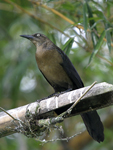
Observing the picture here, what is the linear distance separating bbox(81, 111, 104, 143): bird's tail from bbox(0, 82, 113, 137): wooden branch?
23.5 inches

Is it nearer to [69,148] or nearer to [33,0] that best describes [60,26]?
[33,0]

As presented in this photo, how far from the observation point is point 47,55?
3.86m

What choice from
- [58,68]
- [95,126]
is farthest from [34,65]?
[95,126]

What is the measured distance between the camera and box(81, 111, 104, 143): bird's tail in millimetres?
3188

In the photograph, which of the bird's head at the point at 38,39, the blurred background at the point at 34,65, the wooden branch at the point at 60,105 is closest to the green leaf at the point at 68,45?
the bird's head at the point at 38,39

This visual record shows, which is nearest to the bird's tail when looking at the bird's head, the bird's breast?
the bird's breast

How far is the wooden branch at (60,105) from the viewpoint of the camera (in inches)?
96.7

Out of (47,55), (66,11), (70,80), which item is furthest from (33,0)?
(70,80)

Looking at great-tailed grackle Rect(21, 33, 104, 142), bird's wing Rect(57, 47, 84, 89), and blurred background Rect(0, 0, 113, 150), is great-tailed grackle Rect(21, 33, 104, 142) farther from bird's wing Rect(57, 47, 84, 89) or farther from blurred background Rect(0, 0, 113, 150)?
blurred background Rect(0, 0, 113, 150)

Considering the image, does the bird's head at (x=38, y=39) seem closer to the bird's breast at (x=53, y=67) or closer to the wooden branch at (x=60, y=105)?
the bird's breast at (x=53, y=67)

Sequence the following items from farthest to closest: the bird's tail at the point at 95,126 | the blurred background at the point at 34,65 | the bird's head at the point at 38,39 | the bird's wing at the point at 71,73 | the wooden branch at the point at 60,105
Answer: the blurred background at the point at 34,65 < the bird's head at the point at 38,39 < the bird's wing at the point at 71,73 < the bird's tail at the point at 95,126 < the wooden branch at the point at 60,105

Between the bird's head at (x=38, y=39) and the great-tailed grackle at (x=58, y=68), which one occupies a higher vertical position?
the bird's head at (x=38, y=39)

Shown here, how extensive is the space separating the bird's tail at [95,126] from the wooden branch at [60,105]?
23.5 inches

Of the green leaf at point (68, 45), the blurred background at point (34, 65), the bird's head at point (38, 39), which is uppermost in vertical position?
the green leaf at point (68, 45)
